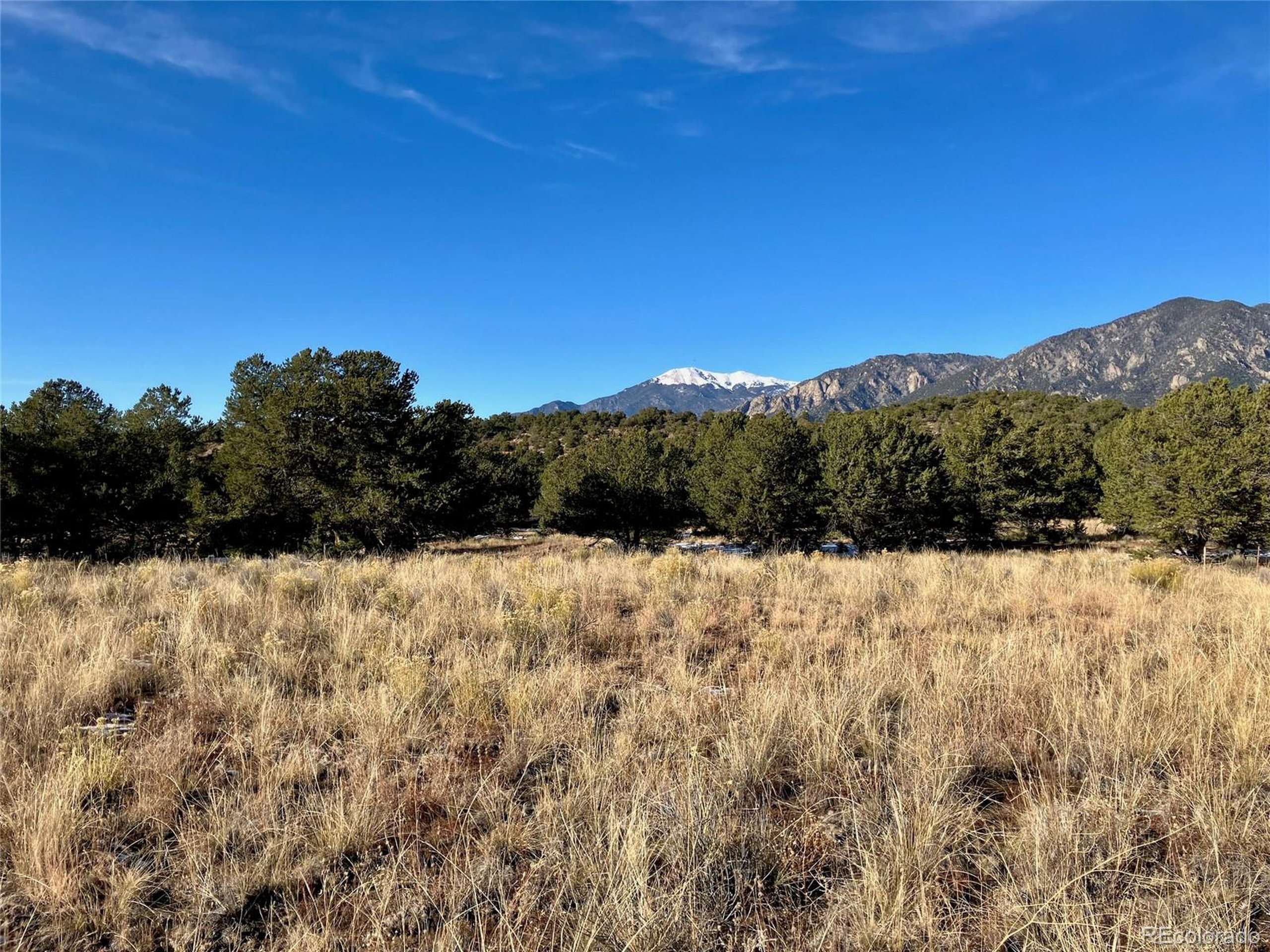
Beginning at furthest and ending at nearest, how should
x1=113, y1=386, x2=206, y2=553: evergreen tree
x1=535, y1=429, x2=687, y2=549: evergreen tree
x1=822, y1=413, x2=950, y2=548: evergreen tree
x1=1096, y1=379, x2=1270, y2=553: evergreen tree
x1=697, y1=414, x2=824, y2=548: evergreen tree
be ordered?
1. x1=535, y1=429, x2=687, y2=549: evergreen tree
2. x1=697, y1=414, x2=824, y2=548: evergreen tree
3. x1=822, y1=413, x2=950, y2=548: evergreen tree
4. x1=113, y1=386, x2=206, y2=553: evergreen tree
5. x1=1096, y1=379, x2=1270, y2=553: evergreen tree

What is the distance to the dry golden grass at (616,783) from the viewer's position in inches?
76.7

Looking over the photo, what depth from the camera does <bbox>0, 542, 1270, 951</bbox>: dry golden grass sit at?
1948 mm

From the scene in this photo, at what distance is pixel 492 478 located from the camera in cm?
2461

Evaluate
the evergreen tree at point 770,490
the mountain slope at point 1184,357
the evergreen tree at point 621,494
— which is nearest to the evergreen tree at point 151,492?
the evergreen tree at point 621,494

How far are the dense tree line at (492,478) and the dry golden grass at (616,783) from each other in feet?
48.0

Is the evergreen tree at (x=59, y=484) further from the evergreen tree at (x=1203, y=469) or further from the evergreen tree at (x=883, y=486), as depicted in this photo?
the evergreen tree at (x=1203, y=469)

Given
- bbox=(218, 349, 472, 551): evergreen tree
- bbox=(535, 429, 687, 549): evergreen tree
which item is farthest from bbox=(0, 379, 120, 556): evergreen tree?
bbox=(535, 429, 687, 549): evergreen tree

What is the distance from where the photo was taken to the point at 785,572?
27.9 feet

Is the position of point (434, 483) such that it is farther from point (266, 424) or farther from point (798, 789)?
point (798, 789)

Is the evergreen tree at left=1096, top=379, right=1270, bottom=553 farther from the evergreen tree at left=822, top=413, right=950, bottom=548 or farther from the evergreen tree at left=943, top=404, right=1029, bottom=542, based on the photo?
the evergreen tree at left=822, top=413, right=950, bottom=548

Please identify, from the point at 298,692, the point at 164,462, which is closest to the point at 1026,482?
the point at 298,692

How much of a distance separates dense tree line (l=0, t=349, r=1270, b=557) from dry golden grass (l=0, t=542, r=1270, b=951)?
14.6m

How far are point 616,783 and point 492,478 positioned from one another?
22.8m

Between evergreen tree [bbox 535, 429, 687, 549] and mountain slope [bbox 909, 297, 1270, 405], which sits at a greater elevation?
mountain slope [bbox 909, 297, 1270, 405]
